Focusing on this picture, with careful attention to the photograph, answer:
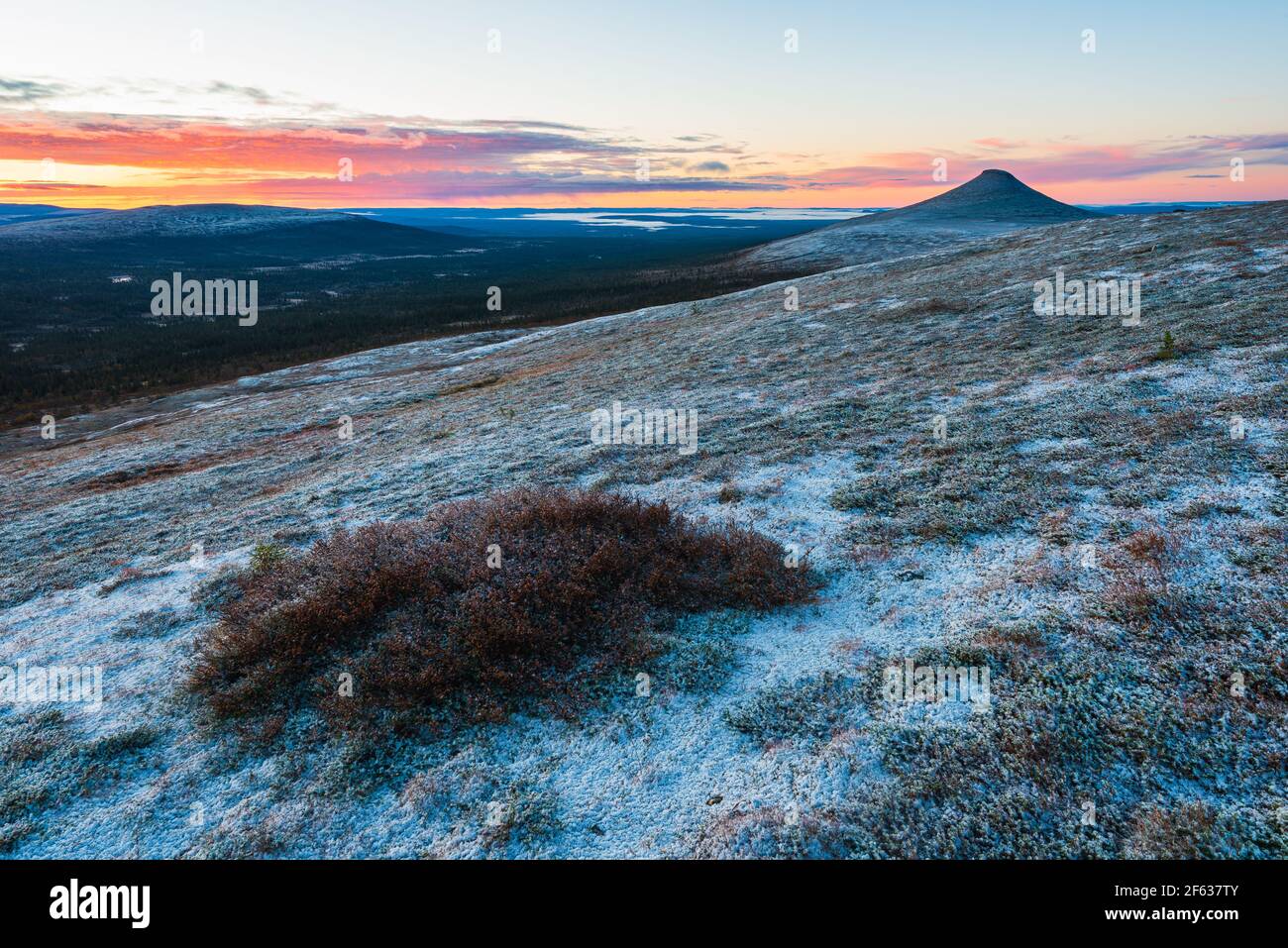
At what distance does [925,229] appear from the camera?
13888 centimetres

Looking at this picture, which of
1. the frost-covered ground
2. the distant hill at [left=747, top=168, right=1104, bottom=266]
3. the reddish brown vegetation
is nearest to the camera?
the frost-covered ground

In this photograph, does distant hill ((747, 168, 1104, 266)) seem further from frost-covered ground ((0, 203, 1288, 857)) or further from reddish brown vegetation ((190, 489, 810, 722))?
reddish brown vegetation ((190, 489, 810, 722))

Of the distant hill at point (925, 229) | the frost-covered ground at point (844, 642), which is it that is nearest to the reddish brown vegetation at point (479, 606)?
the frost-covered ground at point (844, 642)

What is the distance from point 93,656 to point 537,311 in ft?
272

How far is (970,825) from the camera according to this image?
17.1 feet

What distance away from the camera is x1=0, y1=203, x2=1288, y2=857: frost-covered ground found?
5.54 metres

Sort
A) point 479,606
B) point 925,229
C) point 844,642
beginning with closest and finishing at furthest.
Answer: point 844,642
point 479,606
point 925,229

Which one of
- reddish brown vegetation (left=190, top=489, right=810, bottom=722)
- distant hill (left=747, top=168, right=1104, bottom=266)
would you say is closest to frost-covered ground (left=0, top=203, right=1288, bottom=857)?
reddish brown vegetation (left=190, top=489, right=810, bottom=722)

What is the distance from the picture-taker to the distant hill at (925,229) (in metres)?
116

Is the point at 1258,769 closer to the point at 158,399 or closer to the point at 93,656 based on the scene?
the point at 93,656

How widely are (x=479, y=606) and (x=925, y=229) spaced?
15414 cm

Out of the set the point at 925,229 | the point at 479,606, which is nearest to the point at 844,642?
the point at 479,606

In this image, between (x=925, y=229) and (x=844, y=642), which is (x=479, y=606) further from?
(x=925, y=229)

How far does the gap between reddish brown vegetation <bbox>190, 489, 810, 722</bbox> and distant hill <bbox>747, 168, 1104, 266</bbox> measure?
324 ft
